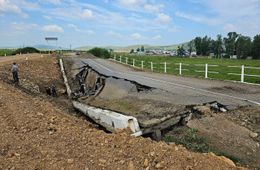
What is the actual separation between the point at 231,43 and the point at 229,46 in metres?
1.28

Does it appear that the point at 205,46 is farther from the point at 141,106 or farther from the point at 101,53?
the point at 141,106

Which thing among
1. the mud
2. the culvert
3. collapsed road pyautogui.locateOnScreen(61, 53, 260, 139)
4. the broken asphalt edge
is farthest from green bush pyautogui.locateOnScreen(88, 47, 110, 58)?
the broken asphalt edge

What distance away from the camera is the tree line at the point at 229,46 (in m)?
116

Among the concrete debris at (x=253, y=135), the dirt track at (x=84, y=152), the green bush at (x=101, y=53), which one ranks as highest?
the green bush at (x=101, y=53)

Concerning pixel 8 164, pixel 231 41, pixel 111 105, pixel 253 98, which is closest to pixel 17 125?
pixel 8 164

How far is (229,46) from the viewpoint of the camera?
13062 cm

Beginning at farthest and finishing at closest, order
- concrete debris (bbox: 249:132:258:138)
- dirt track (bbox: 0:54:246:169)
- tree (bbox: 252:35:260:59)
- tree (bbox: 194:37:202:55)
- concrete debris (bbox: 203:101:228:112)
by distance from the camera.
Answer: tree (bbox: 194:37:202:55) → tree (bbox: 252:35:260:59) → concrete debris (bbox: 203:101:228:112) → concrete debris (bbox: 249:132:258:138) → dirt track (bbox: 0:54:246:169)

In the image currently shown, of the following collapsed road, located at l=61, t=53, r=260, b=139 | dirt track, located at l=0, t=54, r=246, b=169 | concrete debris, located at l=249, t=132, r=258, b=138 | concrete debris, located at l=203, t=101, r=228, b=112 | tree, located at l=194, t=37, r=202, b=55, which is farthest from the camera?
tree, located at l=194, t=37, r=202, b=55

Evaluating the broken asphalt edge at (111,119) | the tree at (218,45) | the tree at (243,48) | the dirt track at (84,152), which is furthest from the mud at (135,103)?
the tree at (218,45)

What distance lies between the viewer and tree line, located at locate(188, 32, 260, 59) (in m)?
116

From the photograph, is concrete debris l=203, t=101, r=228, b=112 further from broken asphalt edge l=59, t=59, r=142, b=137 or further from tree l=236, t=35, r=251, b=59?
tree l=236, t=35, r=251, b=59

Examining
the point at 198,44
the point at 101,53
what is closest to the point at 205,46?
the point at 198,44

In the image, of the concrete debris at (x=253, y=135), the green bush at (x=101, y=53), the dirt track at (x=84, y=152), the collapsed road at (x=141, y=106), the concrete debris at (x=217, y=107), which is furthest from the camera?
the green bush at (x=101, y=53)

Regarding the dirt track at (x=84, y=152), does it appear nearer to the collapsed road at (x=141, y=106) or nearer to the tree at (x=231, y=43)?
the collapsed road at (x=141, y=106)
